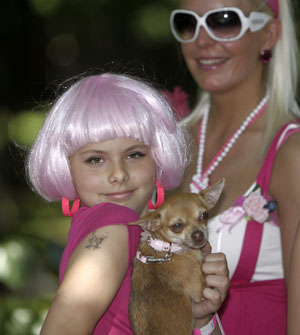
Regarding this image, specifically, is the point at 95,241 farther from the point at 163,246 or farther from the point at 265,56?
the point at 265,56

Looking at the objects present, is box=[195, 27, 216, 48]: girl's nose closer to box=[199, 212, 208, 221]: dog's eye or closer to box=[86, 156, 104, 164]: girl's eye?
box=[86, 156, 104, 164]: girl's eye

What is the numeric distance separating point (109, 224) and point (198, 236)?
0.90 feet

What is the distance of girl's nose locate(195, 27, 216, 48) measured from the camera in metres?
3.19

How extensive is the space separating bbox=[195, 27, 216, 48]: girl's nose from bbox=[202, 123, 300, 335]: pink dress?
693mm

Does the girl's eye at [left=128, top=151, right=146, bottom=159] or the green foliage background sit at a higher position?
the girl's eye at [left=128, top=151, right=146, bottom=159]

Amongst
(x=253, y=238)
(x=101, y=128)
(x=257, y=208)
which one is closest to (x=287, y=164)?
(x=257, y=208)

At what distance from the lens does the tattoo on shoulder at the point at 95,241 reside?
1.71 meters

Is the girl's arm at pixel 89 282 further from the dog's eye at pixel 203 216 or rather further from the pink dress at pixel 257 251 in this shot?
the pink dress at pixel 257 251

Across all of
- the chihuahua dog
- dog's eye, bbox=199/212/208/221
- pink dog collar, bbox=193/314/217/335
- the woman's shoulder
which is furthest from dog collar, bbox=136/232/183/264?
the woman's shoulder

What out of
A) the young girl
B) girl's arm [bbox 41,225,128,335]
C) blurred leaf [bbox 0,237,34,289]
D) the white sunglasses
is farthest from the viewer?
blurred leaf [bbox 0,237,34,289]

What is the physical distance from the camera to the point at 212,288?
1833mm

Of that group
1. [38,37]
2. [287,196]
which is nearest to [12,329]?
[287,196]

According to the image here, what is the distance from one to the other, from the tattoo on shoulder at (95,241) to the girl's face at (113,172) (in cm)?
21

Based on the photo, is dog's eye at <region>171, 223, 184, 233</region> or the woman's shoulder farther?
the woman's shoulder
